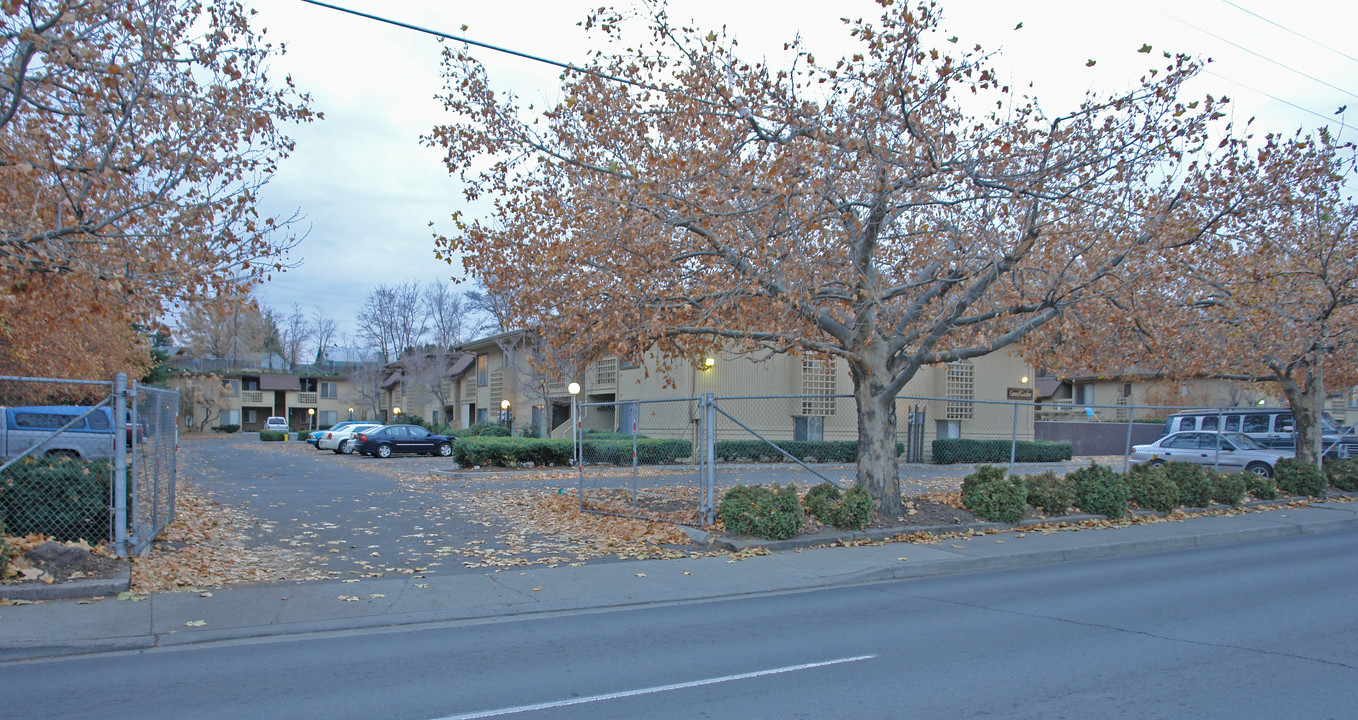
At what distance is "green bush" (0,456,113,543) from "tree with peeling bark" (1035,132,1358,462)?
1341 centimetres

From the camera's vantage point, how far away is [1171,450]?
24453 millimetres

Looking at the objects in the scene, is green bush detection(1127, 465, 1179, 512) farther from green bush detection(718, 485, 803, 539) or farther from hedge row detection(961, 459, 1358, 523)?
green bush detection(718, 485, 803, 539)

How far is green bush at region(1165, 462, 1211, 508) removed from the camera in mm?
16984

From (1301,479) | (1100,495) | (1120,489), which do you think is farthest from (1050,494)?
(1301,479)

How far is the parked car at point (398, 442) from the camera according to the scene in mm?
33406

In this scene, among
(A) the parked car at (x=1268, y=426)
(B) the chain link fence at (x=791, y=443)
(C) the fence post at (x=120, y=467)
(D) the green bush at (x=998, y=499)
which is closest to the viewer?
(C) the fence post at (x=120, y=467)

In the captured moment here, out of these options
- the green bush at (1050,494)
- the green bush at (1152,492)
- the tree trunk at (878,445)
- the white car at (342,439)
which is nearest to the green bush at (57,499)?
the tree trunk at (878,445)

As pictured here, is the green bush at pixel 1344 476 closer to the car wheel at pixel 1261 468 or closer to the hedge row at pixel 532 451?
the car wheel at pixel 1261 468

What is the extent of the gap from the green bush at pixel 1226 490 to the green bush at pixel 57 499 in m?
19.1

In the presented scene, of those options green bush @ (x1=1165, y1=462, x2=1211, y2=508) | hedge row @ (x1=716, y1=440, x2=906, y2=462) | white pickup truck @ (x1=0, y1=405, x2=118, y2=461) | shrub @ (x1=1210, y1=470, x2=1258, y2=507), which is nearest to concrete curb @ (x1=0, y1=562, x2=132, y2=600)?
white pickup truck @ (x1=0, y1=405, x2=118, y2=461)

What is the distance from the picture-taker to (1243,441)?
23.6 meters

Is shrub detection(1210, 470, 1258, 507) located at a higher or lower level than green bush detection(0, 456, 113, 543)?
lower

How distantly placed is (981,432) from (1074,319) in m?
22.6

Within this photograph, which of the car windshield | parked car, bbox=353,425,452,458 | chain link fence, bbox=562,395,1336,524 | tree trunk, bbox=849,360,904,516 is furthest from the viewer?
parked car, bbox=353,425,452,458
